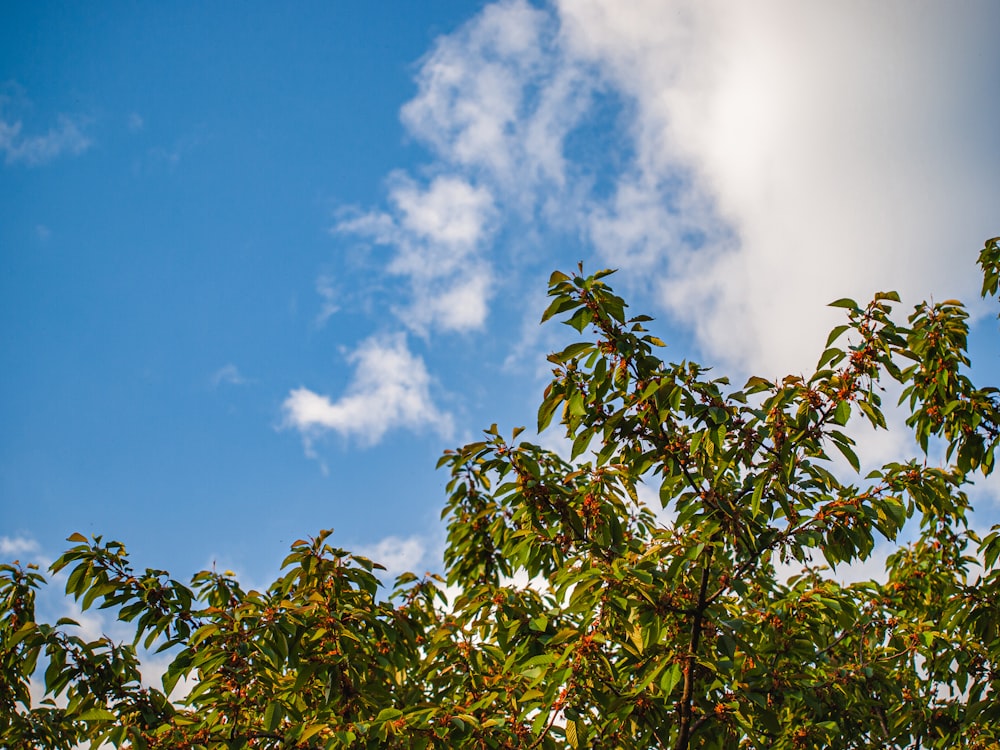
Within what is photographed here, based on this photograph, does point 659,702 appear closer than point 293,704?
Yes

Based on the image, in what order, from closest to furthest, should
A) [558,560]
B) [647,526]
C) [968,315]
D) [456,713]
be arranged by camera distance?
[456,713] < [558,560] < [968,315] < [647,526]

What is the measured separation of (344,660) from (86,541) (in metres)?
1.59

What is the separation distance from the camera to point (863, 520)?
3.38 m

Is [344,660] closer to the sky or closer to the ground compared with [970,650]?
closer to the ground

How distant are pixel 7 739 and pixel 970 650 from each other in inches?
217

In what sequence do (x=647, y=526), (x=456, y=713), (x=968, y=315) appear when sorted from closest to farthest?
(x=456, y=713), (x=968, y=315), (x=647, y=526)

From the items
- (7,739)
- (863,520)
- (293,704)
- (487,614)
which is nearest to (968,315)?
(863,520)

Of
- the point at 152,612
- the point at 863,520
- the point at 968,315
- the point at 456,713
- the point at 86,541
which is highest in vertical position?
the point at 968,315

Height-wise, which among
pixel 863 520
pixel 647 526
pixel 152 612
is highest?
pixel 647 526

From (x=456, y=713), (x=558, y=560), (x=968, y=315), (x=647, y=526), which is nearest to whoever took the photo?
(x=456, y=713)

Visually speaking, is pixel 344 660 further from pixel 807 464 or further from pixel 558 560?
pixel 807 464

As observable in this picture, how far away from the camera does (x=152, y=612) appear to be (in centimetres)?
395

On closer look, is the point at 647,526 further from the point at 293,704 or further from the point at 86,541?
the point at 86,541

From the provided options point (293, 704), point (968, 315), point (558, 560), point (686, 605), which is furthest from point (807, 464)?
point (293, 704)
